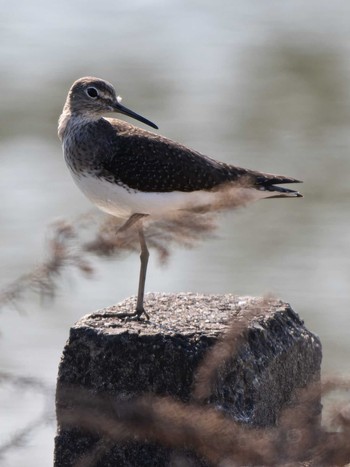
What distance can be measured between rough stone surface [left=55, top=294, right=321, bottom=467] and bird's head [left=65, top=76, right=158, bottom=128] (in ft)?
8.97

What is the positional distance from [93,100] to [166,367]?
133 inches

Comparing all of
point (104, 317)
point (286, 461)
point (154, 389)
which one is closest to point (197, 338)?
point (154, 389)

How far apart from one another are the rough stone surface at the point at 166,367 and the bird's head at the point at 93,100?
108 inches

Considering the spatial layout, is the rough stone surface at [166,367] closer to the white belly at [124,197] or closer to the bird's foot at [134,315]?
the bird's foot at [134,315]

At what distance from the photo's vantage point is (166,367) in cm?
460

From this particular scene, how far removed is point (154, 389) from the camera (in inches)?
181

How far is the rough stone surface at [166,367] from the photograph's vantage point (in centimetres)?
459

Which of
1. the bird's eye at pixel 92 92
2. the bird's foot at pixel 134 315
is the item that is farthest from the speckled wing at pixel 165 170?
the bird's foot at pixel 134 315

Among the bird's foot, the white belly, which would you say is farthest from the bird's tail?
the bird's foot

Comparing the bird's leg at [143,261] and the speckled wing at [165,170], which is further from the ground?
the speckled wing at [165,170]

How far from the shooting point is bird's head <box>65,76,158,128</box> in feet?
24.9

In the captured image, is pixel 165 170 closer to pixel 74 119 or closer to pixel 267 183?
pixel 267 183

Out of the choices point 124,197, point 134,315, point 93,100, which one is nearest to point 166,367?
point 134,315

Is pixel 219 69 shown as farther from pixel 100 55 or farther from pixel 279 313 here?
pixel 279 313
